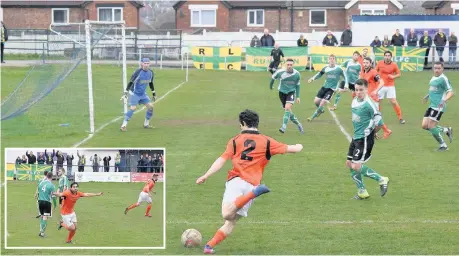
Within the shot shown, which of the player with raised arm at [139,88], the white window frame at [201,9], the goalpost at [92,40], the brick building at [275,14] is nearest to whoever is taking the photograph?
the goalpost at [92,40]

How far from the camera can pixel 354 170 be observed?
659 inches

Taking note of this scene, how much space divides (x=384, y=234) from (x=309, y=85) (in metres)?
30.4

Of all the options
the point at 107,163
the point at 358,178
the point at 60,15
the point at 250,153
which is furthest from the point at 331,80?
the point at 60,15

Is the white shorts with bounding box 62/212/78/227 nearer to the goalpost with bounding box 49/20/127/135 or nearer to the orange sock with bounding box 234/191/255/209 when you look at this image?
the orange sock with bounding box 234/191/255/209

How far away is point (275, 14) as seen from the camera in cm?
8188

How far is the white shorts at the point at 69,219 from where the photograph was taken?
13.2 m

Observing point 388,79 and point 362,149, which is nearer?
point 362,149

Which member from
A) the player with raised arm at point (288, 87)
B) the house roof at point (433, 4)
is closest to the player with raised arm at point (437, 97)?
the player with raised arm at point (288, 87)

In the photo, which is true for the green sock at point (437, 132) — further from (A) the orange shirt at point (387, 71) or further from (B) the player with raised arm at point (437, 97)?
(A) the orange shirt at point (387, 71)

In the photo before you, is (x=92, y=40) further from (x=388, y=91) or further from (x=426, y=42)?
(x=426, y=42)

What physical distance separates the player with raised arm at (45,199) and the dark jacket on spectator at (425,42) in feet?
132

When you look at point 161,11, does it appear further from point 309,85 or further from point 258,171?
point 258,171

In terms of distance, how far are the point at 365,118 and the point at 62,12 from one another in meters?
67.5

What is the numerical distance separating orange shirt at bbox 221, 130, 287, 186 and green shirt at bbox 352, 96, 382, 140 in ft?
13.3
